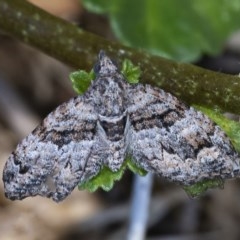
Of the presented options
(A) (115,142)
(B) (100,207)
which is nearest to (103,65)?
(A) (115,142)

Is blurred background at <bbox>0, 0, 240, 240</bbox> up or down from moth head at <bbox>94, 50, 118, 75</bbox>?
up

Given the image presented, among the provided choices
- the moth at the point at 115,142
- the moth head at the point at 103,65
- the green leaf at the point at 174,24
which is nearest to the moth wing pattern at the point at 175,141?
the moth at the point at 115,142

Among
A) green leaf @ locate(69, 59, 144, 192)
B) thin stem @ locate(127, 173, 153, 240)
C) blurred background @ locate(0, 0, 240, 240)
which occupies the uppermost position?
blurred background @ locate(0, 0, 240, 240)

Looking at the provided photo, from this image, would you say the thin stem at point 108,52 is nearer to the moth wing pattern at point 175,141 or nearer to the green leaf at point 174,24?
the moth wing pattern at point 175,141

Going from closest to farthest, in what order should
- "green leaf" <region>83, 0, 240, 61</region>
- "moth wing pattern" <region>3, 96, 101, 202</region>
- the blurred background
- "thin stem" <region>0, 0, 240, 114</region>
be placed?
"thin stem" <region>0, 0, 240, 114</region> → "moth wing pattern" <region>3, 96, 101, 202</region> → "green leaf" <region>83, 0, 240, 61</region> → the blurred background

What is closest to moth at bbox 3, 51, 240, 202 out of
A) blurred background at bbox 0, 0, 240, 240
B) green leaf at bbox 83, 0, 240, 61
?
green leaf at bbox 83, 0, 240, 61

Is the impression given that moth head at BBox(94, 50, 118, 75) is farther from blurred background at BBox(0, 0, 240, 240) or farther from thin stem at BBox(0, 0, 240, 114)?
blurred background at BBox(0, 0, 240, 240)

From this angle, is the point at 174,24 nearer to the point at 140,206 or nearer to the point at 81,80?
the point at 140,206

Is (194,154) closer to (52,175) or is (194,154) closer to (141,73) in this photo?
(141,73)

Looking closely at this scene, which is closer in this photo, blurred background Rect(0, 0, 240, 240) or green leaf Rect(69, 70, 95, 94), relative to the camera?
green leaf Rect(69, 70, 95, 94)
